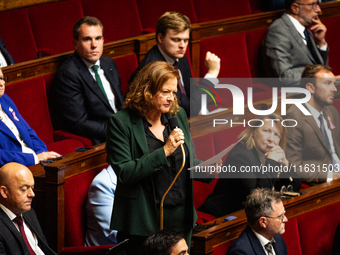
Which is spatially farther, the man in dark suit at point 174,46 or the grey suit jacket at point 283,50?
the grey suit jacket at point 283,50

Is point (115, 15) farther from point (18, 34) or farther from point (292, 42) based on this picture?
point (292, 42)

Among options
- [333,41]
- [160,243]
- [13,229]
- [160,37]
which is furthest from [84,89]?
[333,41]

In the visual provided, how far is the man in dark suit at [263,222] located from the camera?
832mm

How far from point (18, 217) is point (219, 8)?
45.5 inches

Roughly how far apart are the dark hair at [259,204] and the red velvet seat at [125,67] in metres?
0.57

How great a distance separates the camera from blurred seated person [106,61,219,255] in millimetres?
664

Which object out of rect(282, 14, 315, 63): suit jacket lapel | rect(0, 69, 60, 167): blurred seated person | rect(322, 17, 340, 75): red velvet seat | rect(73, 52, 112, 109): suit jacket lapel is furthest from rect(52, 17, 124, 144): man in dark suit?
rect(322, 17, 340, 75): red velvet seat

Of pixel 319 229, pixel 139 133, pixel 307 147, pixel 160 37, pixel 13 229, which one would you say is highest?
pixel 160 37

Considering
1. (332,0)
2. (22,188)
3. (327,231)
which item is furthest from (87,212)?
(332,0)

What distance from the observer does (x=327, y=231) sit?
102 centimetres

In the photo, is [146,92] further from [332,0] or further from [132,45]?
[332,0]

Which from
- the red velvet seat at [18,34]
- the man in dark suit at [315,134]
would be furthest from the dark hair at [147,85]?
the red velvet seat at [18,34]

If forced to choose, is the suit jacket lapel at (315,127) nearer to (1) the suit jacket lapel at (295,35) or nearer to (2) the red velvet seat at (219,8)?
(1) the suit jacket lapel at (295,35)

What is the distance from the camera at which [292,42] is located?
1.50 metres
